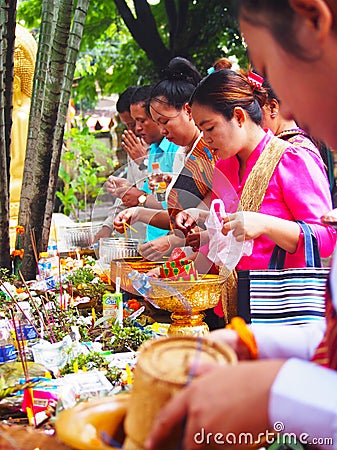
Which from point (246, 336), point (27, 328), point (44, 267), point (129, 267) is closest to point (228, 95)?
point (129, 267)

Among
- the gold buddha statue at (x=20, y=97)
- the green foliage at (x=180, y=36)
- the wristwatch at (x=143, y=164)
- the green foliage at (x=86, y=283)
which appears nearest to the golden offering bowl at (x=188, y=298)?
the wristwatch at (x=143, y=164)

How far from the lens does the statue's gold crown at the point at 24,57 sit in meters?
5.69

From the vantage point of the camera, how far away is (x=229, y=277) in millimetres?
2336

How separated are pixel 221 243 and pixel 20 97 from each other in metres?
A: 4.48

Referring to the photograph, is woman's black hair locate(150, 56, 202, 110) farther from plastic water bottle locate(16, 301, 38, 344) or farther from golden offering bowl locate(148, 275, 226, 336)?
plastic water bottle locate(16, 301, 38, 344)

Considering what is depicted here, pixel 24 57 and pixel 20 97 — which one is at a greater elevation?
pixel 24 57

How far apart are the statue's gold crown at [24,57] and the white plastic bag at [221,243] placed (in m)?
3.98

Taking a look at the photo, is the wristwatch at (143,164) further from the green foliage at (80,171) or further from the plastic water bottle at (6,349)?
the green foliage at (80,171)

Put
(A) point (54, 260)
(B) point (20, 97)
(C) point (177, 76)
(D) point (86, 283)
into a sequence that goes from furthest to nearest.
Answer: (B) point (20, 97) < (A) point (54, 260) < (D) point (86, 283) < (C) point (177, 76)

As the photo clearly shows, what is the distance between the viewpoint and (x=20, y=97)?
6.18 metres

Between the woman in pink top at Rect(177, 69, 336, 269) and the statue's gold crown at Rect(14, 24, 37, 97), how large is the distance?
3792 mm

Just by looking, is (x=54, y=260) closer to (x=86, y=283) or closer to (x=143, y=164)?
(x=86, y=283)

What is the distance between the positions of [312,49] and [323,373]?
0.43 meters

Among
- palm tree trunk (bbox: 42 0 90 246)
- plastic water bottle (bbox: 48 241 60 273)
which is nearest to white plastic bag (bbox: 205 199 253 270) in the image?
plastic water bottle (bbox: 48 241 60 273)
